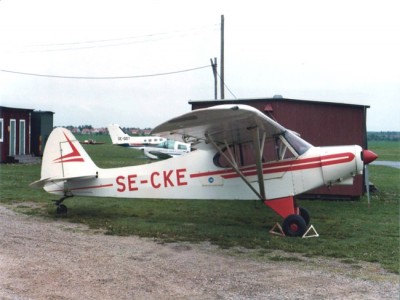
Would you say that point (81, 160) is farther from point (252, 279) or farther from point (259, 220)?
point (252, 279)

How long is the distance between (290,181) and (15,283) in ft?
19.1

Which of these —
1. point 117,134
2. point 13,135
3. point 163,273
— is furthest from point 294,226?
point 117,134

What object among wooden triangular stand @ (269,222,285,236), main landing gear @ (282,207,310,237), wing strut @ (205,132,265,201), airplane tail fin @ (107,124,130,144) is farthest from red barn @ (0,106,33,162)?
main landing gear @ (282,207,310,237)

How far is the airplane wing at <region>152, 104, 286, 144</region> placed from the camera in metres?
7.45

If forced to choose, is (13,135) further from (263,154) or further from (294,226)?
(294,226)

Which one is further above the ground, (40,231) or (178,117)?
(178,117)

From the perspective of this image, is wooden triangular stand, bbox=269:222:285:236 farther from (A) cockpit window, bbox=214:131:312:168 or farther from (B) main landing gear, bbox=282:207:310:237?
(A) cockpit window, bbox=214:131:312:168

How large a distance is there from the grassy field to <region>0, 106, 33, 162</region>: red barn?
1189 cm

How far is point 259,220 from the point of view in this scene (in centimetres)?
1095

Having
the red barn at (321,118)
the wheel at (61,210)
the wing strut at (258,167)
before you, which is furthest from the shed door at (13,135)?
the wing strut at (258,167)

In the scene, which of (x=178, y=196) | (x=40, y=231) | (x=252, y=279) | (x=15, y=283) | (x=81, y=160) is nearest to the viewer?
(x=15, y=283)

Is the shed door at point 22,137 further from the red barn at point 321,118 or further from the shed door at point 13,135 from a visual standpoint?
the red barn at point 321,118

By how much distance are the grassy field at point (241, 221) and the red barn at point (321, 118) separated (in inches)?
87.5

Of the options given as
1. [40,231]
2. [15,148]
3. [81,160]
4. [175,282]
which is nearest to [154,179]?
[81,160]
